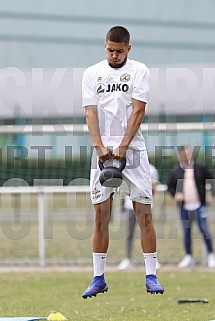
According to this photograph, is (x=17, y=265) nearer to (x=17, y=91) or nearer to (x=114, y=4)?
(x=17, y=91)

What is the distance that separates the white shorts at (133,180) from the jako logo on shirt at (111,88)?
22.7 inches

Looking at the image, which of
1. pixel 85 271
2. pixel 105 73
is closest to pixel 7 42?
pixel 85 271

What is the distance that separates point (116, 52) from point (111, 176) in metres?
1.15

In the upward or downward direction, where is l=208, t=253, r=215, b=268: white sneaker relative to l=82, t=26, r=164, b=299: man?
downward

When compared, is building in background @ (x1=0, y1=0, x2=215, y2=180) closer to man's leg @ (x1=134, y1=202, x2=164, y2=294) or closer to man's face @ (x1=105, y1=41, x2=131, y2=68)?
man's leg @ (x1=134, y1=202, x2=164, y2=294)

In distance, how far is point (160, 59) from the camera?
26.6 metres

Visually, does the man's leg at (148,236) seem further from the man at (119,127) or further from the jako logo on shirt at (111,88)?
the jako logo on shirt at (111,88)

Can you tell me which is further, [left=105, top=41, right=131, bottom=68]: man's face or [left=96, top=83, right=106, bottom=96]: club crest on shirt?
[left=96, top=83, right=106, bottom=96]: club crest on shirt

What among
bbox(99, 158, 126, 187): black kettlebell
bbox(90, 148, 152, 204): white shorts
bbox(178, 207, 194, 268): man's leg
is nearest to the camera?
bbox(99, 158, 126, 187): black kettlebell

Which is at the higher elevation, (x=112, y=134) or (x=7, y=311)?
(x=112, y=134)

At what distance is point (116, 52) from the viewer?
8.21 m

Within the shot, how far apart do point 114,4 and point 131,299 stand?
17203 mm

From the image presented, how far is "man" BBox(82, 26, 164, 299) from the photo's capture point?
8195 mm

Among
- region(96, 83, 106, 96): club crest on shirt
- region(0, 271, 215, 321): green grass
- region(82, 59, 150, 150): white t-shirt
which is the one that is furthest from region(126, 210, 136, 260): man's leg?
region(96, 83, 106, 96): club crest on shirt
